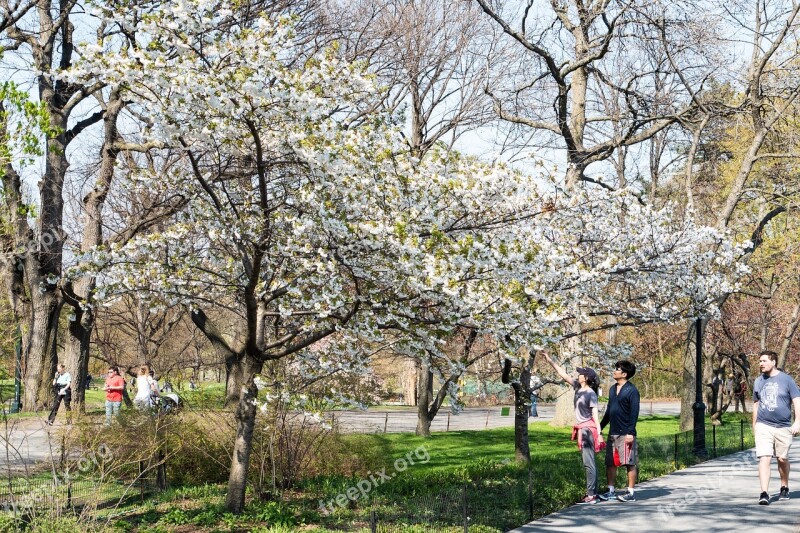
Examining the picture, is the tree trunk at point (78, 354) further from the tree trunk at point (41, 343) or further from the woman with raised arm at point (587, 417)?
the woman with raised arm at point (587, 417)

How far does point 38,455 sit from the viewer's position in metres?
16.5

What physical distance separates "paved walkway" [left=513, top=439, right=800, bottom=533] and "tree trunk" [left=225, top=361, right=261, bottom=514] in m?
3.29

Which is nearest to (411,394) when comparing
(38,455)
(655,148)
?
(655,148)

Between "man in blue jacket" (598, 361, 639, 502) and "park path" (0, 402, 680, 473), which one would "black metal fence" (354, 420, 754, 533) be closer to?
"man in blue jacket" (598, 361, 639, 502)

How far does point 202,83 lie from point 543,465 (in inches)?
323

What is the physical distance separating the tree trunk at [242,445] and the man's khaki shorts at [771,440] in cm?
619

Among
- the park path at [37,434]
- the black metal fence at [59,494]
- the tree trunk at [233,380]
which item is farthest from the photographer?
the tree trunk at [233,380]

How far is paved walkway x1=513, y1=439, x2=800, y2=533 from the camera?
908 centimetres

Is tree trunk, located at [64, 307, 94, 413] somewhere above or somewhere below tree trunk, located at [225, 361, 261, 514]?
above

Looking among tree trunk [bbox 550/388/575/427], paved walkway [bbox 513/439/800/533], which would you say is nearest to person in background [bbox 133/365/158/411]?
paved walkway [bbox 513/439/800/533]

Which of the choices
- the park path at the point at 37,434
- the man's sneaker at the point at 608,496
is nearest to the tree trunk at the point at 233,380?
the park path at the point at 37,434

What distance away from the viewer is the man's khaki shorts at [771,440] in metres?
10.2

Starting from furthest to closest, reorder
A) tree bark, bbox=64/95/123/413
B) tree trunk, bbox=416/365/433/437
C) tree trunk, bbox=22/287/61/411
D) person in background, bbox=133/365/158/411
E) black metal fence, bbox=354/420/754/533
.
A: 1. tree trunk, bbox=22/287/61/411
2. tree trunk, bbox=416/365/433/437
3. tree bark, bbox=64/95/123/413
4. person in background, bbox=133/365/158/411
5. black metal fence, bbox=354/420/754/533

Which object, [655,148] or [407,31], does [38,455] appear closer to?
[407,31]
